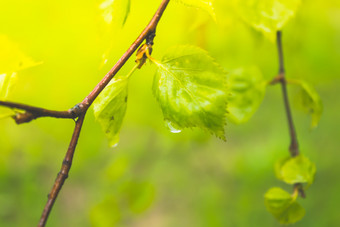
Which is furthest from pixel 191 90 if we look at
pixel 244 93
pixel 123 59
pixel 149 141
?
pixel 149 141

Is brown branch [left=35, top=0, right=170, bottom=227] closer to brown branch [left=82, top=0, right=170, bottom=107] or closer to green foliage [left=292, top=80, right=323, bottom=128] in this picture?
brown branch [left=82, top=0, right=170, bottom=107]

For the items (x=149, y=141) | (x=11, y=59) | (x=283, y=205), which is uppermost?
(x=11, y=59)

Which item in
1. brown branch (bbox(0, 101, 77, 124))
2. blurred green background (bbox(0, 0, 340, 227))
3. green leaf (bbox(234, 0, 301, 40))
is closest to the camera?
brown branch (bbox(0, 101, 77, 124))

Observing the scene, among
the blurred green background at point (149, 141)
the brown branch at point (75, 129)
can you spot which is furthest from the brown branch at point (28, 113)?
the blurred green background at point (149, 141)

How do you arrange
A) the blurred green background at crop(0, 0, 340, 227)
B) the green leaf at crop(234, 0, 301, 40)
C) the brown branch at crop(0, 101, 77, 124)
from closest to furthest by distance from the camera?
the brown branch at crop(0, 101, 77, 124) → the green leaf at crop(234, 0, 301, 40) → the blurred green background at crop(0, 0, 340, 227)

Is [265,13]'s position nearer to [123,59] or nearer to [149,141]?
[123,59]

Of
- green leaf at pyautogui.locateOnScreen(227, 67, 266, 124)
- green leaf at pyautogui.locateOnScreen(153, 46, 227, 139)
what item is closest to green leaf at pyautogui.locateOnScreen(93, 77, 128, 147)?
green leaf at pyautogui.locateOnScreen(153, 46, 227, 139)
